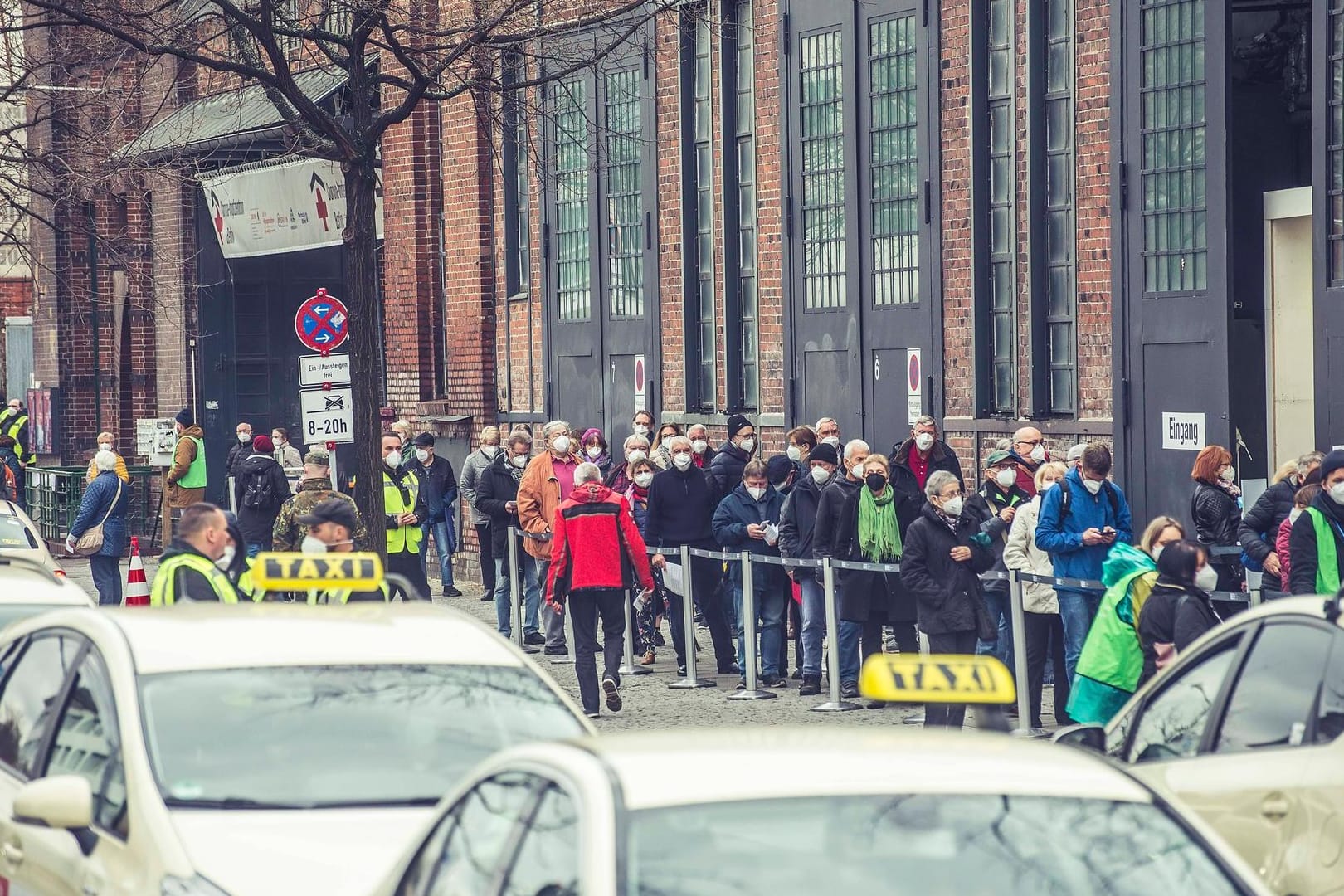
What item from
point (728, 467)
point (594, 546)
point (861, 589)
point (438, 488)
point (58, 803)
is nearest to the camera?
point (58, 803)

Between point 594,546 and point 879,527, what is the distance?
1.86m

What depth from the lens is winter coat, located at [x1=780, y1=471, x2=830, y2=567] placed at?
576 inches

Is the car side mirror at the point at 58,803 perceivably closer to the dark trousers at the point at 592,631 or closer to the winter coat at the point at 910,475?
the winter coat at the point at 910,475

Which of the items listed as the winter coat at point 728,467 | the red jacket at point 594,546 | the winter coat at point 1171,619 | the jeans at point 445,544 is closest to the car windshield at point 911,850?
the winter coat at point 1171,619

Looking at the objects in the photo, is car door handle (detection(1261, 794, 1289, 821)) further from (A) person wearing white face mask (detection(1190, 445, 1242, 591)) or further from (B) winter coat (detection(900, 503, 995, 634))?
(A) person wearing white face mask (detection(1190, 445, 1242, 591))

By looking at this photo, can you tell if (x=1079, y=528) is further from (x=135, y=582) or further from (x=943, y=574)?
(x=135, y=582)

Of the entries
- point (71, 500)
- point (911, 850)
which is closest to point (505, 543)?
point (911, 850)

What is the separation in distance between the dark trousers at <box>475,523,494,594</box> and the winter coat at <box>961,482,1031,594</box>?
5.61 m

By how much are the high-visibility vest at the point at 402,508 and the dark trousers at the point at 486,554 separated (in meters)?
1.44

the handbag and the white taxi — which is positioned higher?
the white taxi

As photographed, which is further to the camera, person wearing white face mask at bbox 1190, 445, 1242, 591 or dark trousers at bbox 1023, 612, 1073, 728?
person wearing white face mask at bbox 1190, 445, 1242, 591

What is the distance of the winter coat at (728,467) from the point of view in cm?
1655

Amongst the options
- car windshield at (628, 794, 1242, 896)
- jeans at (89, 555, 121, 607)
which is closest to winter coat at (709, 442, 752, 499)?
jeans at (89, 555, 121, 607)

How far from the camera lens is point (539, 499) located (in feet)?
55.4
